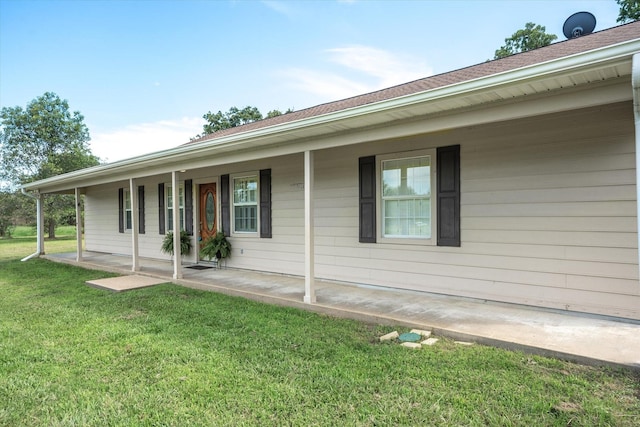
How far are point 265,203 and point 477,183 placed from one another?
373 centimetres

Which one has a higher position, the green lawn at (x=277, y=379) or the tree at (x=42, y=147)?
the tree at (x=42, y=147)

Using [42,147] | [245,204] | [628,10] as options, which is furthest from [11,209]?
[628,10]

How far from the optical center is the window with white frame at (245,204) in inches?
281

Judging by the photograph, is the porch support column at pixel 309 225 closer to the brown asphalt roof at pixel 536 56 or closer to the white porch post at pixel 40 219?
the brown asphalt roof at pixel 536 56

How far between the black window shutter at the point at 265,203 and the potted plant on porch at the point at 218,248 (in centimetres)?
100

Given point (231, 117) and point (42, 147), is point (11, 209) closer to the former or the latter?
point (42, 147)

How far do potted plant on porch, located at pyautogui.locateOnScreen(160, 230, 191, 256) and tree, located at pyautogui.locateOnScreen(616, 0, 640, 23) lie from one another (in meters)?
15.1

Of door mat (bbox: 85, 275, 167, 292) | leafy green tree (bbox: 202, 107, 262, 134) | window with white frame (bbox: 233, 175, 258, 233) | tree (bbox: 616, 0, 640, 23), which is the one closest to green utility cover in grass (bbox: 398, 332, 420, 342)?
window with white frame (bbox: 233, 175, 258, 233)

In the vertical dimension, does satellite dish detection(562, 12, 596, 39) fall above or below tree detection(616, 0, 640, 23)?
below

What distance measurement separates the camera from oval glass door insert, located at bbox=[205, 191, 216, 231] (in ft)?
26.7

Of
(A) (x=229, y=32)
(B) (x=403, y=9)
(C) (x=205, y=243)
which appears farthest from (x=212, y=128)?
(C) (x=205, y=243)

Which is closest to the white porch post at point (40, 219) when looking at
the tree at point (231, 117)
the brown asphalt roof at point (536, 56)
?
the brown asphalt roof at point (536, 56)

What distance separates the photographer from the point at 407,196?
16.9ft

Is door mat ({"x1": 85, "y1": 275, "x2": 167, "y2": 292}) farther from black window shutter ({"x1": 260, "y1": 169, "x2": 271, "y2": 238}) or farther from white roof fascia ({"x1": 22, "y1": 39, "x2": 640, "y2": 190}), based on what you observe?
white roof fascia ({"x1": 22, "y1": 39, "x2": 640, "y2": 190})
